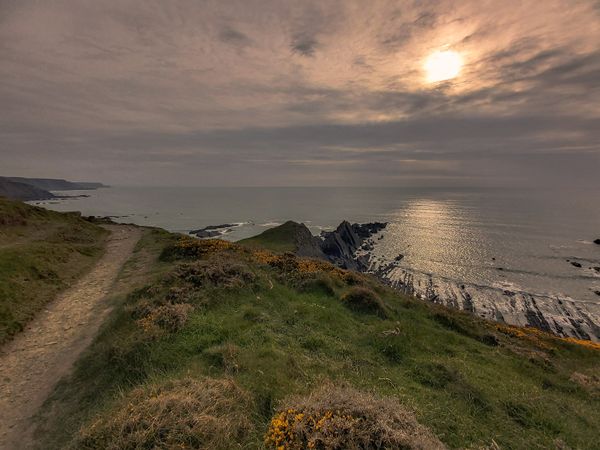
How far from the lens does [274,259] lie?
84.1 feet

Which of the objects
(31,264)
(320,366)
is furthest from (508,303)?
(31,264)

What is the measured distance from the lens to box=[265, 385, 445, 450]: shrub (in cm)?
591

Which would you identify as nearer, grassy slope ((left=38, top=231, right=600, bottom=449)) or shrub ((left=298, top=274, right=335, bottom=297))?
grassy slope ((left=38, top=231, right=600, bottom=449))

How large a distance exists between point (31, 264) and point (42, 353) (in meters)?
10.7

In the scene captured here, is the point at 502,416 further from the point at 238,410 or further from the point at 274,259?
the point at 274,259

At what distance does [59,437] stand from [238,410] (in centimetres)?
514

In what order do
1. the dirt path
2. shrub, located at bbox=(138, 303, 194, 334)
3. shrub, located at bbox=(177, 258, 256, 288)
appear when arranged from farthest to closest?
shrub, located at bbox=(177, 258, 256, 288) → shrub, located at bbox=(138, 303, 194, 334) → the dirt path

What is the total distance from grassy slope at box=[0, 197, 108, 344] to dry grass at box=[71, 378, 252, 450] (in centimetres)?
1079

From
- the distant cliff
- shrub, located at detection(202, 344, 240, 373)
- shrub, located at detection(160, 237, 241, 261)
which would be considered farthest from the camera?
the distant cliff

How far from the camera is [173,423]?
6.27 m

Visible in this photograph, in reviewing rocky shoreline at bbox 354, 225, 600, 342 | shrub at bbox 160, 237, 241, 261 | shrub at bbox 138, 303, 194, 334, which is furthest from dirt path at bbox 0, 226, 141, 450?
rocky shoreline at bbox 354, 225, 600, 342

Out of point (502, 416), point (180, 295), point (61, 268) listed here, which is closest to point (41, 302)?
point (61, 268)

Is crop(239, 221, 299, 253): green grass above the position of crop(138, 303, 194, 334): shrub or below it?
below

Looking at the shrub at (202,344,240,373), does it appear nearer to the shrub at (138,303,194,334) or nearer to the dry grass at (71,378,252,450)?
the dry grass at (71,378,252,450)
